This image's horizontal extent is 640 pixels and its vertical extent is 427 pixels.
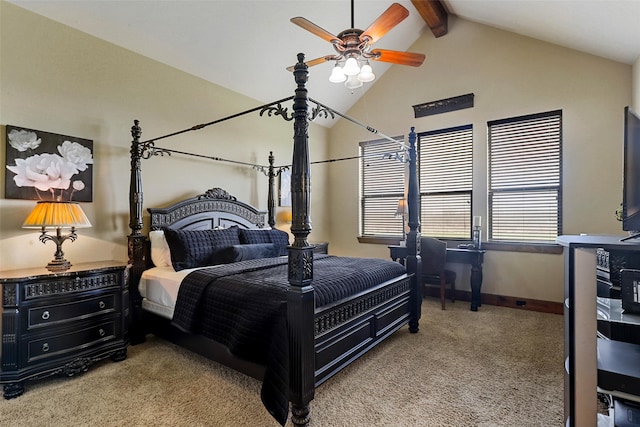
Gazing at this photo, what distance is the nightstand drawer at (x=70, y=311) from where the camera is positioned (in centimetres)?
225

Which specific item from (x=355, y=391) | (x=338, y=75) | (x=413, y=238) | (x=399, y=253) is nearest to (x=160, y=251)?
(x=355, y=391)

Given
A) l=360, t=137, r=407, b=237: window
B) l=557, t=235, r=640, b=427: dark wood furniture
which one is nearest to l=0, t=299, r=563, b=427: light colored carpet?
l=557, t=235, r=640, b=427: dark wood furniture

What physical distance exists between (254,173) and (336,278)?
8.93ft

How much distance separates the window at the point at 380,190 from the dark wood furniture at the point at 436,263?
1073 mm

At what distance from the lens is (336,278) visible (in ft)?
7.98

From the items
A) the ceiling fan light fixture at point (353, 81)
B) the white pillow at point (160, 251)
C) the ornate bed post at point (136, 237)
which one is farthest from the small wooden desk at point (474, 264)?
the ornate bed post at point (136, 237)

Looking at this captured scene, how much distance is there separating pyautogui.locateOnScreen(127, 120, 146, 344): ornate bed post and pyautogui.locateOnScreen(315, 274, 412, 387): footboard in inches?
77.5

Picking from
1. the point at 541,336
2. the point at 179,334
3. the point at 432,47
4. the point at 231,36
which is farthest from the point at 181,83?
the point at 541,336

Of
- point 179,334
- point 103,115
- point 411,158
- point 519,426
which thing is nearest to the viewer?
point 519,426

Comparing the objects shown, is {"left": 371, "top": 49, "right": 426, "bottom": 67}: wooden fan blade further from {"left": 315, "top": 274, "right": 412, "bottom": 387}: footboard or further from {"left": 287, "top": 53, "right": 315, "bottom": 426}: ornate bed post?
{"left": 315, "top": 274, "right": 412, "bottom": 387}: footboard

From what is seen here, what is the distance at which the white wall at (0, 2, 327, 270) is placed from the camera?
2600 mm

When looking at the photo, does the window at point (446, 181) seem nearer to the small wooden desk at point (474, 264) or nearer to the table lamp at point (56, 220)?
the small wooden desk at point (474, 264)

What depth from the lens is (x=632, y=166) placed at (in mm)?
1519

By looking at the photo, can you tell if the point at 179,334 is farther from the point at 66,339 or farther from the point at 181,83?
the point at 181,83
